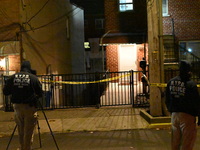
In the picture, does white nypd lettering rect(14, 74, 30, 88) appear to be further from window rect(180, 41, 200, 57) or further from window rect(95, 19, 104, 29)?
window rect(95, 19, 104, 29)

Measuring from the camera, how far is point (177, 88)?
4496 mm

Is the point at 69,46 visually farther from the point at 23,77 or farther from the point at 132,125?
the point at 23,77

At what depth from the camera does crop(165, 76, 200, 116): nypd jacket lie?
4.38 m

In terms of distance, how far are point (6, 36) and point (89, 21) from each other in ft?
82.1

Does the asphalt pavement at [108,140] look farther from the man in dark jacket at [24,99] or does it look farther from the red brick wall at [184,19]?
the red brick wall at [184,19]

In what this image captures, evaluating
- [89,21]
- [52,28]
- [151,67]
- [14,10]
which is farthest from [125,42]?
[89,21]

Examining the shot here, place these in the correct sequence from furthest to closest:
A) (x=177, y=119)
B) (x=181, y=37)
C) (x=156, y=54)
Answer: (x=181, y=37) → (x=156, y=54) → (x=177, y=119)

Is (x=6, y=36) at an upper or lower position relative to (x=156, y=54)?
upper

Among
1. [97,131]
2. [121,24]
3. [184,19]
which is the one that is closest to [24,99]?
[97,131]

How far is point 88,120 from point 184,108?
480 cm

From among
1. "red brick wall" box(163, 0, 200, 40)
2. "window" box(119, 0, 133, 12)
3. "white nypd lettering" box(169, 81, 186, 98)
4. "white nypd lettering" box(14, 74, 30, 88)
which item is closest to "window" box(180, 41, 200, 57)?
"red brick wall" box(163, 0, 200, 40)

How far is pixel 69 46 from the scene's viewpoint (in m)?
16.2

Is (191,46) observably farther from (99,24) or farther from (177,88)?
(99,24)

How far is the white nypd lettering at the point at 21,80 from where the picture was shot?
200 inches
